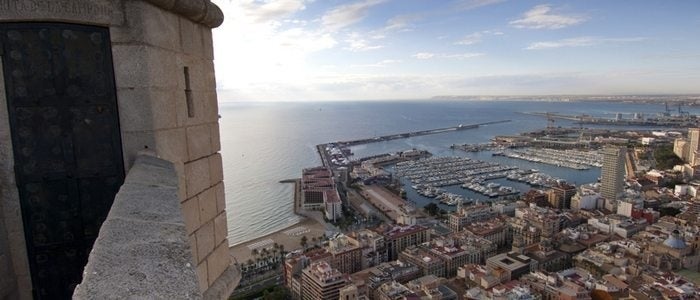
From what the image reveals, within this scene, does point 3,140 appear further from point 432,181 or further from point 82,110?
point 432,181

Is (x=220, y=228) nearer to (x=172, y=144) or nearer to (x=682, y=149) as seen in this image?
(x=172, y=144)

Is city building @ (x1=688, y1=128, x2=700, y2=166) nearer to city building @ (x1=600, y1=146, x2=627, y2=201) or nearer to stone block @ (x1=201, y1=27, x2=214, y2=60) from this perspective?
city building @ (x1=600, y1=146, x2=627, y2=201)

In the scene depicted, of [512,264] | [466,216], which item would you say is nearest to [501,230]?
[466,216]

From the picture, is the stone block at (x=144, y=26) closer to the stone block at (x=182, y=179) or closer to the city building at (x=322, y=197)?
the stone block at (x=182, y=179)

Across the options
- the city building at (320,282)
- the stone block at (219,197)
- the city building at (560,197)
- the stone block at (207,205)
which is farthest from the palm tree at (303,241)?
the stone block at (207,205)

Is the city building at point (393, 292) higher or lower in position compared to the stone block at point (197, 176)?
lower

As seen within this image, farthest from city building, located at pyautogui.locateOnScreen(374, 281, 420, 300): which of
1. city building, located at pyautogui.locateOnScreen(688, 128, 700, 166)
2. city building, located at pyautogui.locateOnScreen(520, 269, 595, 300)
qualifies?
city building, located at pyautogui.locateOnScreen(688, 128, 700, 166)

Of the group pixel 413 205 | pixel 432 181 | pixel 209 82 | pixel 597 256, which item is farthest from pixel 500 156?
pixel 209 82
